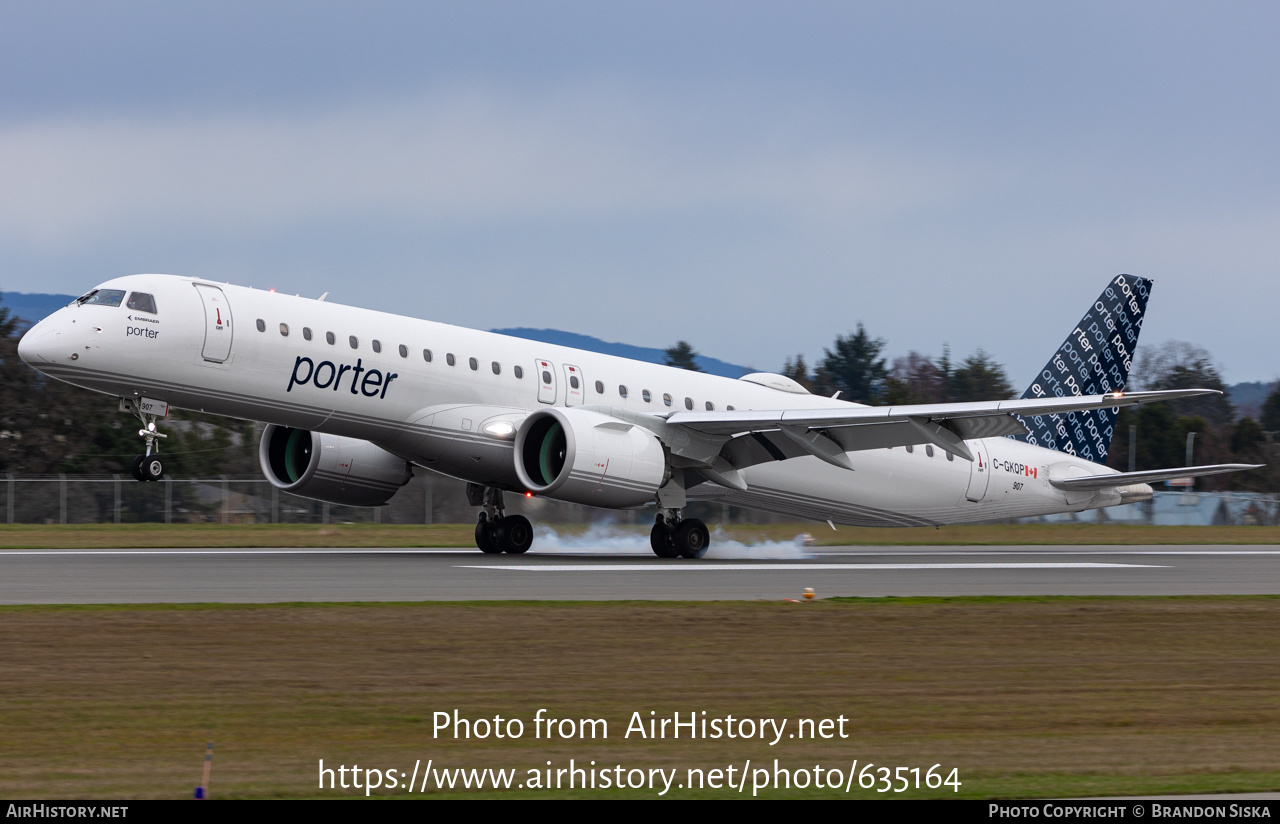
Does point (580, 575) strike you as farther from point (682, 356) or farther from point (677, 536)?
point (682, 356)

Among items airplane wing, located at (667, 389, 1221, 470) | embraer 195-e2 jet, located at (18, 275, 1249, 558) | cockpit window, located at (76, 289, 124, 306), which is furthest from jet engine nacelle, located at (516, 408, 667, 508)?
cockpit window, located at (76, 289, 124, 306)

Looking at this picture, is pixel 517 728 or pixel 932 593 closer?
pixel 517 728

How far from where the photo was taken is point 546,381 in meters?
28.9

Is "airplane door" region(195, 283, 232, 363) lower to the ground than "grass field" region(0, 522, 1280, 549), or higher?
higher

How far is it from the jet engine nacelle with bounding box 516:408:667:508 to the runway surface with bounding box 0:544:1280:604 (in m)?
1.39

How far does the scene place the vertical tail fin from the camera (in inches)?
1410

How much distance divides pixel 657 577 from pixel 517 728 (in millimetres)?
13500

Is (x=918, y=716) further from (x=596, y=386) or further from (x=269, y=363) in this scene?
(x=596, y=386)

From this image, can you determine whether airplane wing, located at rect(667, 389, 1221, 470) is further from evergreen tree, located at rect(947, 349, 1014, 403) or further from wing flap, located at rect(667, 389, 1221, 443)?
evergreen tree, located at rect(947, 349, 1014, 403)

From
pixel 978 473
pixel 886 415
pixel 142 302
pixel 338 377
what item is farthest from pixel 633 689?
pixel 978 473

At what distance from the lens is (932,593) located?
65.9 ft

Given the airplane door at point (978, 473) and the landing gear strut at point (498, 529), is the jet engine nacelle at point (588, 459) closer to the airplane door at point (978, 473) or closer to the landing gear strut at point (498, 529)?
the landing gear strut at point (498, 529)
